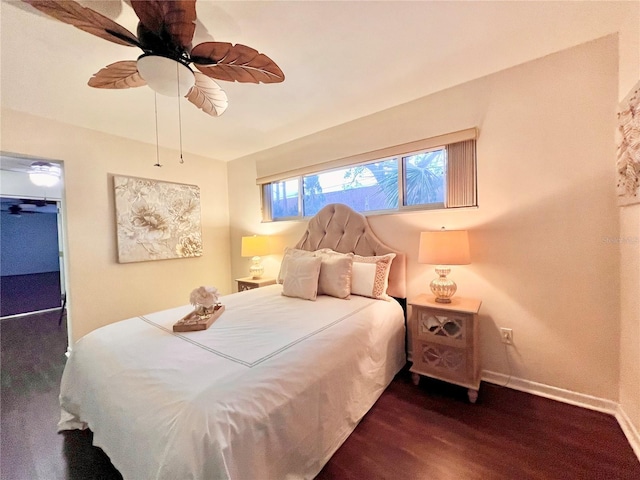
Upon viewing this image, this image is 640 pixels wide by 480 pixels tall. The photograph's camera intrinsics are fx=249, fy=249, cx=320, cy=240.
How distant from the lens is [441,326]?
6.49ft

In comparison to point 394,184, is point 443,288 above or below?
below

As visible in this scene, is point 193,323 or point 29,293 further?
point 29,293

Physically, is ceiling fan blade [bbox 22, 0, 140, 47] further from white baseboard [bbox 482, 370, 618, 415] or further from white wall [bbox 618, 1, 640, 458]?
white baseboard [bbox 482, 370, 618, 415]

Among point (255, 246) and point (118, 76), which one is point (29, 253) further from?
point (118, 76)

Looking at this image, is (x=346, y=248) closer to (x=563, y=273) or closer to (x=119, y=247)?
(x=563, y=273)

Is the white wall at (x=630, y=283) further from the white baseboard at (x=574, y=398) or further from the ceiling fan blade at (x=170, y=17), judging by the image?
the ceiling fan blade at (x=170, y=17)

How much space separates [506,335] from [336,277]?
148cm

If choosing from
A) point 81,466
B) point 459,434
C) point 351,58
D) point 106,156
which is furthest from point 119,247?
point 459,434

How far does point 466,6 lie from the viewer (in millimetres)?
1420

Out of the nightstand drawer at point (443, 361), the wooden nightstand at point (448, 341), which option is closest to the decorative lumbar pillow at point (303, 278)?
the wooden nightstand at point (448, 341)

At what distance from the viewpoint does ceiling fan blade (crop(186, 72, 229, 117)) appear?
163 cm

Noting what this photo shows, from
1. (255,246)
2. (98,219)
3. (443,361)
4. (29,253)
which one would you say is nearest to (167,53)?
(255,246)

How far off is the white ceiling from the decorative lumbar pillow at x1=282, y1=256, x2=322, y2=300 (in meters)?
1.58

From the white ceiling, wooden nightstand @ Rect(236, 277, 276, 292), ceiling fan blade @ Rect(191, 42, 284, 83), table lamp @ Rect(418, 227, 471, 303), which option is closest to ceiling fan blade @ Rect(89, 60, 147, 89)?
the white ceiling
